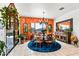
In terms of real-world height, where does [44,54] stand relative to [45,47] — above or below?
below

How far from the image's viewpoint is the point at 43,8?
2.73 meters

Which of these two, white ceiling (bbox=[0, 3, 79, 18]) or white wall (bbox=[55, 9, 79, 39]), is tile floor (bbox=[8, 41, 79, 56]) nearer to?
white wall (bbox=[55, 9, 79, 39])

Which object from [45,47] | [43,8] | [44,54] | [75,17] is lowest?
[44,54]

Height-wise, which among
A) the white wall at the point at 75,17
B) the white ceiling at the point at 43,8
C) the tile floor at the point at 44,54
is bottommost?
the tile floor at the point at 44,54

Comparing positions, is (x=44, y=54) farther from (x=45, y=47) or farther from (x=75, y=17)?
(x=75, y=17)

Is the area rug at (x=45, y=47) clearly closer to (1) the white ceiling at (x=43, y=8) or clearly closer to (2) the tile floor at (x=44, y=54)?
(2) the tile floor at (x=44, y=54)

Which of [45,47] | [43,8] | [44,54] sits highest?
[43,8]

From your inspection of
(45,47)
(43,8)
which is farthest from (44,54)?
(43,8)

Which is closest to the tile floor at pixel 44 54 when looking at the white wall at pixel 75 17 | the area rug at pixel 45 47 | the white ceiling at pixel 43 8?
the area rug at pixel 45 47

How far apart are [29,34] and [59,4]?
100 cm

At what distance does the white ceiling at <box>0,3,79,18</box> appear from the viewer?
2713 millimetres

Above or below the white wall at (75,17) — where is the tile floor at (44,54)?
below

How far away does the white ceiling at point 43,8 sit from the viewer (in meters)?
2.71

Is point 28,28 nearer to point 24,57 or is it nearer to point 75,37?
point 24,57
